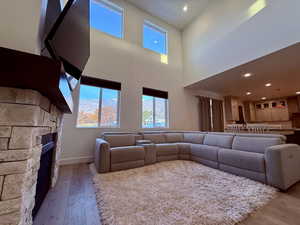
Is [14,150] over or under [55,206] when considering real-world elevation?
over

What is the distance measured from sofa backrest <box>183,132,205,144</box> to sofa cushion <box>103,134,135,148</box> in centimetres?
174

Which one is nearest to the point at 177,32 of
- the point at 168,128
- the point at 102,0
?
the point at 102,0

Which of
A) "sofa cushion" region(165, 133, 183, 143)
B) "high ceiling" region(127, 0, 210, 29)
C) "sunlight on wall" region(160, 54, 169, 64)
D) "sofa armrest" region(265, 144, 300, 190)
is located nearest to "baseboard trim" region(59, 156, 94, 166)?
"sofa cushion" region(165, 133, 183, 143)

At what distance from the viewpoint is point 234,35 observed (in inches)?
145

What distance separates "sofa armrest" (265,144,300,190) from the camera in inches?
72.0

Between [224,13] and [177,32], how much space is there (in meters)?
2.10

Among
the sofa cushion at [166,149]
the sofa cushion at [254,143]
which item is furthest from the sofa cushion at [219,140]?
the sofa cushion at [166,149]

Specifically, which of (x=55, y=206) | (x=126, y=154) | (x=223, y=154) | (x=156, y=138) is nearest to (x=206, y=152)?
(x=223, y=154)

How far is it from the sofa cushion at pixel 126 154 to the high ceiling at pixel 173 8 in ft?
16.8

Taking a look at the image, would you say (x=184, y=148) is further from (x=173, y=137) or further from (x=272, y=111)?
(x=272, y=111)

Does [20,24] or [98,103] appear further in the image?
[98,103]

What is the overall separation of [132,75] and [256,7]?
384 centimetres

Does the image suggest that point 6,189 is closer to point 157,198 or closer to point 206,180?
point 157,198

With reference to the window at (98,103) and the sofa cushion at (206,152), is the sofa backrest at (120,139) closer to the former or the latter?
the window at (98,103)
